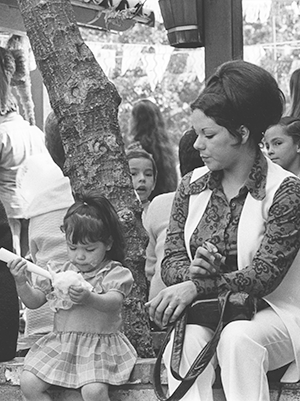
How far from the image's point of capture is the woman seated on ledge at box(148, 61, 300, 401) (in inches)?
135

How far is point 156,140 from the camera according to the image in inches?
306

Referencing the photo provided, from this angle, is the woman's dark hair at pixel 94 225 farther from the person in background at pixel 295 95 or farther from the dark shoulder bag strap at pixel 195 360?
the person in background at pixel 295 95

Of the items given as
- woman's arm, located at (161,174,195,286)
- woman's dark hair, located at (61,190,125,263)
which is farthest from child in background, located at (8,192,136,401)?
woman's arm, located at (161,174,195,286)

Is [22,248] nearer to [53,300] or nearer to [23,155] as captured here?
[23,155]

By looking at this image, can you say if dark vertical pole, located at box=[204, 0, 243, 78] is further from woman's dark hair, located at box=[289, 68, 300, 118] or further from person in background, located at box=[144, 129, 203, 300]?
person in background, located at box=[144, 129, 203, 300]

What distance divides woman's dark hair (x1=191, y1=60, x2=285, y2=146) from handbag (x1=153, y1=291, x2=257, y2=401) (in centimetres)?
63

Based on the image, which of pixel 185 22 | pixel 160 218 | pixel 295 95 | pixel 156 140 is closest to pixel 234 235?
pixel 160 218

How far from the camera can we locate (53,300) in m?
3.89

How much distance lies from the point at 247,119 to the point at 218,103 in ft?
0.42

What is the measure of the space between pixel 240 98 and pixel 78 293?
0.93 meters

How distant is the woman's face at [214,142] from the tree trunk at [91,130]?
0.93 meters


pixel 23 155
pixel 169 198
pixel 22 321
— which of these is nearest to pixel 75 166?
pixel 169 198

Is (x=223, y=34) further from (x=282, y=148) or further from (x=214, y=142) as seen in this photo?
(x=214, y=142)

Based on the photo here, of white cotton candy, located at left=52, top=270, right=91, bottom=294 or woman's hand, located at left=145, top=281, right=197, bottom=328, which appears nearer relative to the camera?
woman's hand, located at left=145, top=281, right=197, bottom=328
